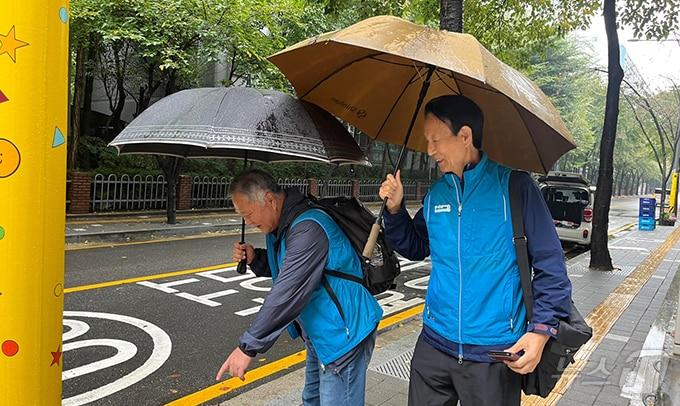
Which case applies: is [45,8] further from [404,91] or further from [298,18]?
[298,18]

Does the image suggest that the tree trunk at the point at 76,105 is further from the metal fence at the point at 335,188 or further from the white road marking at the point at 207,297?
the metal fence at the point at 335,188

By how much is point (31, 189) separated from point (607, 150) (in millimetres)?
10217

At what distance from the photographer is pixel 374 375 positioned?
4125 mm

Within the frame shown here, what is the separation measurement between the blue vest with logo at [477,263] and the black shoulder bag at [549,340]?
0.03 metres

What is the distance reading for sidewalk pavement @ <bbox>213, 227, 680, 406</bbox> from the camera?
12.6 feet

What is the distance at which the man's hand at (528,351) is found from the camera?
6.27 ft

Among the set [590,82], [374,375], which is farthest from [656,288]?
[590,82]

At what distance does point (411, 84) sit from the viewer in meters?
2.73

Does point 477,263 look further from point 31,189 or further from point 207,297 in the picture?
point 207,297

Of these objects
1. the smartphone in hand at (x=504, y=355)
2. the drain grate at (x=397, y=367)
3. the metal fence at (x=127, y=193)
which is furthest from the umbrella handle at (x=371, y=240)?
the metal fence at (x=127, y=193)

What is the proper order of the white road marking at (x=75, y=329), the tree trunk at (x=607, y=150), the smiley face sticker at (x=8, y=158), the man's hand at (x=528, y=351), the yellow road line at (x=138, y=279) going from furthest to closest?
the tree trunk at (x=607, y=150)
the yellow road line at (x=138, y=279)
the white road marking at (x=75, y=329)
the man's hand at (x=528, y=351)
the smiley face sticker at (x=8, y=158)

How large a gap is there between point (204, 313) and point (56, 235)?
176 inches

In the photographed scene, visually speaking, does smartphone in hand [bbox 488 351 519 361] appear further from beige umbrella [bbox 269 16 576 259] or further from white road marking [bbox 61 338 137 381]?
white road marking [bbox 61 338 137 381]

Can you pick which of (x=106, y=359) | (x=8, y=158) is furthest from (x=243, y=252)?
(x=106, y=359)
